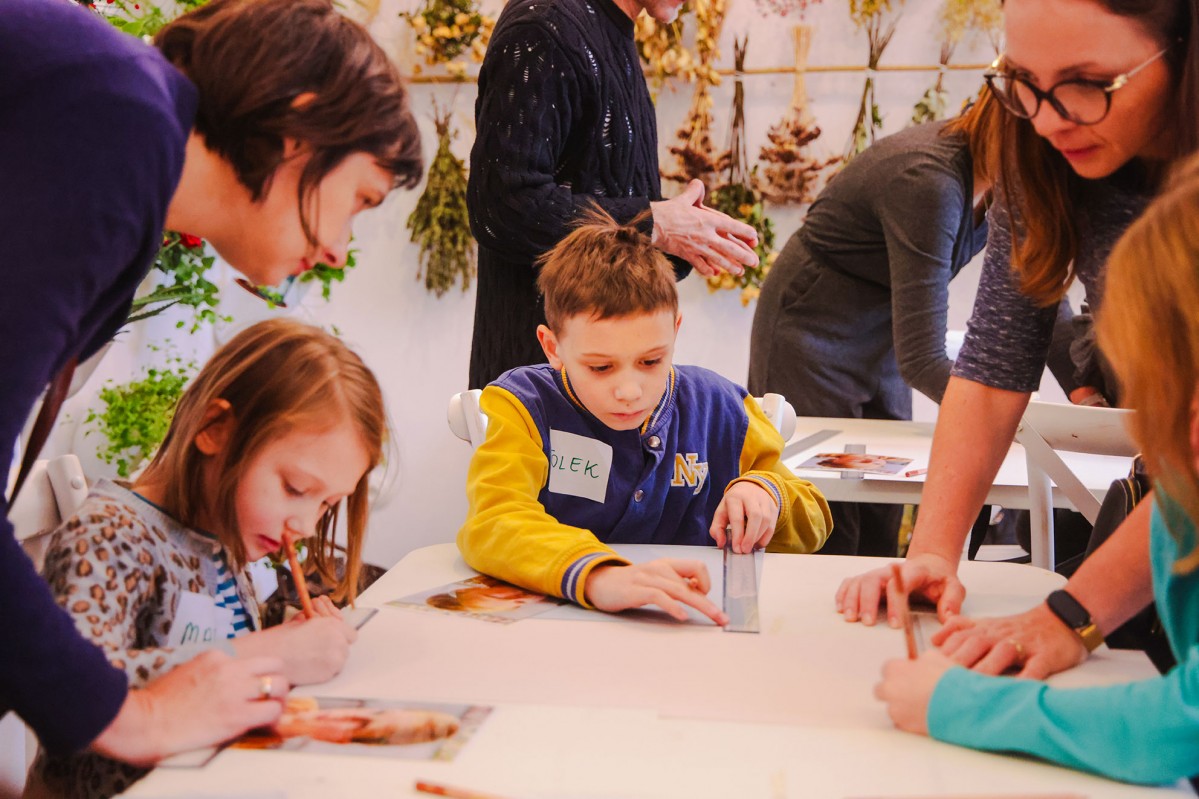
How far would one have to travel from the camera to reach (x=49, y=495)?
1.22 meters

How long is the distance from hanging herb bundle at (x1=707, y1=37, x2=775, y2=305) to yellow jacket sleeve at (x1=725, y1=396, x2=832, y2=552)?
2116 mm

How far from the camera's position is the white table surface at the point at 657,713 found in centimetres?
76

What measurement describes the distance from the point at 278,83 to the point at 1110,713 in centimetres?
76

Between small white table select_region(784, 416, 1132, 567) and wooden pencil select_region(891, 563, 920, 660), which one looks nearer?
wooden pencil select_region(891, 563, 920, 660)

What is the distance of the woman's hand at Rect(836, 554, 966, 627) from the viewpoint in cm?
114

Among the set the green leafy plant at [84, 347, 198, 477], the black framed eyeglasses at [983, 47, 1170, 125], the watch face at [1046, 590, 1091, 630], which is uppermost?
the black framed eyeglasses at [983, 47, 1170, 125]

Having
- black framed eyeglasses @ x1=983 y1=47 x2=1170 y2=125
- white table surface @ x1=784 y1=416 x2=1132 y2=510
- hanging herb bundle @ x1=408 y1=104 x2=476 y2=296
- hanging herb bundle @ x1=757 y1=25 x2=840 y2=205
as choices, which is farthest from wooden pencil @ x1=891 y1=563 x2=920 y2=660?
hanging herb bundle @ x1=408 y1=104 x2=476 y2=296

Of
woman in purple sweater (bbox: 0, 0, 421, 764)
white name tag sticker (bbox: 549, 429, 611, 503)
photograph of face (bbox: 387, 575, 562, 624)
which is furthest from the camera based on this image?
white name tag sticker (bbox: 549, 429, 611, 503)

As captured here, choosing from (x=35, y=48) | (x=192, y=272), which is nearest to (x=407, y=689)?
(x=35, y=48)

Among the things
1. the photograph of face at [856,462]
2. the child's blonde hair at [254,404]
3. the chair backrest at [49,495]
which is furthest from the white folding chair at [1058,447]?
the chair backrest at [49,495]

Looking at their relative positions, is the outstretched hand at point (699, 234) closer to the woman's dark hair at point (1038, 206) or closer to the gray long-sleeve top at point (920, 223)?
the gray long-sleeve top at point (920, 223)

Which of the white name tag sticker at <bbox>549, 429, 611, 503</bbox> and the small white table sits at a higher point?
the white name tag sticker at <bbox>549, 429, 611, 503</bbox>

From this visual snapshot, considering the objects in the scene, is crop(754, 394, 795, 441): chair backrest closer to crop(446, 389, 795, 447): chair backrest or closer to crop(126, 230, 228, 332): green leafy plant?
crop(446, 389, 795, 447): chair backrest

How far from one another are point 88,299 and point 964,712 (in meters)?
0.67
